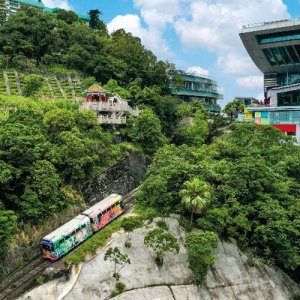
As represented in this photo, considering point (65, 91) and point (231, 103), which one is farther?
point (231, 103)

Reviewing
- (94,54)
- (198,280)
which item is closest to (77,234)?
(198,280)

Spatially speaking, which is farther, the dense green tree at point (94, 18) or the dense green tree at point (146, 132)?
the dense green tree at point (94, 18)

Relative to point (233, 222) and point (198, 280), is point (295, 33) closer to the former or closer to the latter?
point (233, 222)

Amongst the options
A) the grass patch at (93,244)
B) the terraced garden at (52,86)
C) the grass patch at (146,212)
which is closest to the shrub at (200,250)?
the grass patch at (146,212)

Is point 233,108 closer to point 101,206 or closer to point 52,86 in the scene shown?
point 52,86

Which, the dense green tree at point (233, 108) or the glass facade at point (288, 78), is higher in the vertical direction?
the glass facade at point (288, 78)

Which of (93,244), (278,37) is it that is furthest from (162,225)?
(278,37)

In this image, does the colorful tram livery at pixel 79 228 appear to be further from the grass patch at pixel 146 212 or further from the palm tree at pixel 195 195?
the palm tree at pixel 195 195

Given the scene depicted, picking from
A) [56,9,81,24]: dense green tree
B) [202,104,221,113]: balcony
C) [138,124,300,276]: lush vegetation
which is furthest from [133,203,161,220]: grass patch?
[56,9,81,24]: dense green tree
